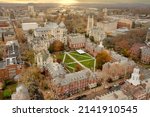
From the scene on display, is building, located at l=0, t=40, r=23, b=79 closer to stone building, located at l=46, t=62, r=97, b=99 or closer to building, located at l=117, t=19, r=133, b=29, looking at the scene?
stone building, located at l=46, t=62, r=97, b=99

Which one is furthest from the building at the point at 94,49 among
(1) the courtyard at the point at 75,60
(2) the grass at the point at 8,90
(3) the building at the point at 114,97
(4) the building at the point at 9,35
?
(2) the grass at the point at 8,90

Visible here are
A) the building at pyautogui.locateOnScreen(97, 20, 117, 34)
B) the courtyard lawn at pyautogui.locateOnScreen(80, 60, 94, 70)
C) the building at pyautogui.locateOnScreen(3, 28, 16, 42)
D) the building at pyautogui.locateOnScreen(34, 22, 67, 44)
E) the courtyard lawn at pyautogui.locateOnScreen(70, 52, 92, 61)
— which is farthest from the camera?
the building at pyautogui.locateOnScreen(97, 20, 117, 34)

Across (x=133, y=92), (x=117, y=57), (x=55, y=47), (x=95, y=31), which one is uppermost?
(x=95, y=31)

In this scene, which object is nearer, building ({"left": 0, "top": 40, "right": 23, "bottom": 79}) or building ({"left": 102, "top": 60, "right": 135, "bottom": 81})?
building ({"left": 0, "top": 40, "right": 23, "bottom": 79})

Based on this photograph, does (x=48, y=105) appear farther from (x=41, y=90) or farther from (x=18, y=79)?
(x=18, y=79)

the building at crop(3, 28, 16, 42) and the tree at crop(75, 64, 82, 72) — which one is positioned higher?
the building at crop(3, 28, 16, 42)

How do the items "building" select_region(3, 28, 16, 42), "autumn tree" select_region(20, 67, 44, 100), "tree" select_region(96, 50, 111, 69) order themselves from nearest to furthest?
"autumn tree" select_region(20, 67, 44, 100) < "tree" select_region(96, 50, 111, 69) < "building" select_region(3, 28, 16, 42)

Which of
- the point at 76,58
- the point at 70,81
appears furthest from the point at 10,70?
the point at 76,58

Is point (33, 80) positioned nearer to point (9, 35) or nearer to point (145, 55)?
point (9, 35)

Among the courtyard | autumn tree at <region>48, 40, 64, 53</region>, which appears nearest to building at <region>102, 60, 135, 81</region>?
the courtyard

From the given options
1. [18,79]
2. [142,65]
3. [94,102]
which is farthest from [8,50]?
[142,65]

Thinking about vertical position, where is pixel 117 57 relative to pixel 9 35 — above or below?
below
